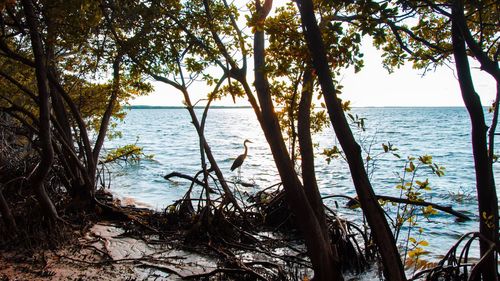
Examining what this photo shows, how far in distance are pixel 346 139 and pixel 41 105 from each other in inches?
186

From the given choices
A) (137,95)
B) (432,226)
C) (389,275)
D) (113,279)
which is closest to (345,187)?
(432,226)

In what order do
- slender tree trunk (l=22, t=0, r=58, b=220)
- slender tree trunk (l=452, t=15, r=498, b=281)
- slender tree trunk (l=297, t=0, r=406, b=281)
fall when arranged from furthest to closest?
slender tree trunk (l=22, t=0, r=58, b=220)
slender tree trunk (l=452, t=15, r=498, b=281)
slender tree trunk (l=297, t=0, r=406, b=281)

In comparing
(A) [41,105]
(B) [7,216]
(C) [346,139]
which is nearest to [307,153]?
(C) [346,139]

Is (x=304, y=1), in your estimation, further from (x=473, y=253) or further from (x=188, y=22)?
(x=473, y=253)

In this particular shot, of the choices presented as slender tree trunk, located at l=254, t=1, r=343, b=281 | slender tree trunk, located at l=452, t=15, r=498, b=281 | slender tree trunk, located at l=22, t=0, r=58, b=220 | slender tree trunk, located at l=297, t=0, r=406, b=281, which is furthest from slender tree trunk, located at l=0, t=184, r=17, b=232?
slender tree trunk, located at l=452, t=15, r=498, b=281

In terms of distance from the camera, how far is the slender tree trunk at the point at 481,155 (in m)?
3.96

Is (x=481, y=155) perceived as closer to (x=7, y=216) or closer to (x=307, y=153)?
(x=307, y=153)

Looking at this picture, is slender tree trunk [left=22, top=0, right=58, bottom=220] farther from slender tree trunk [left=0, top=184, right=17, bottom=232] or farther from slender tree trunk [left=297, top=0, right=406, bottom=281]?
slender tree trunk [left=297, top=0, right=406, bottom=281]

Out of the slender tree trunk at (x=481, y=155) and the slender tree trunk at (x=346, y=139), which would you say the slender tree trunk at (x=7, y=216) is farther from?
the slender tree trunk at (x=481, y=155)

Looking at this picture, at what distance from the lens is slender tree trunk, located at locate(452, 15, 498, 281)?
13.0 ft

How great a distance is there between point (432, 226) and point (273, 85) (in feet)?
20.1

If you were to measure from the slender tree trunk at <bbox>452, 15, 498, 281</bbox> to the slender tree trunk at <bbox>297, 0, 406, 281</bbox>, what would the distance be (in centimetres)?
190

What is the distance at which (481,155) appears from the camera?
13.6 ft

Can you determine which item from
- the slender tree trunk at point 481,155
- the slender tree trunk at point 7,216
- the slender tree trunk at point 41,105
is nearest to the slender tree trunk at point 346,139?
the slender tree trunk at point 481,155
